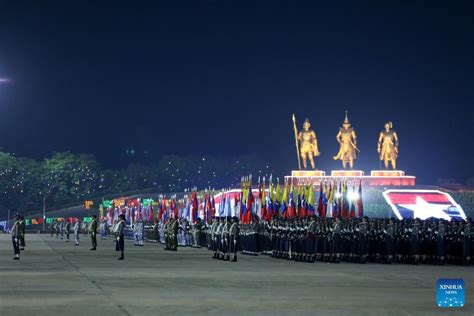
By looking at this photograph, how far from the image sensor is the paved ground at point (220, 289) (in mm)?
18797

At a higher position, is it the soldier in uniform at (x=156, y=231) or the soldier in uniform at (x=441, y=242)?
the soldier in uniform at (x=156, y=231)

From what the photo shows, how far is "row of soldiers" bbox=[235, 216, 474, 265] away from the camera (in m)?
38.4

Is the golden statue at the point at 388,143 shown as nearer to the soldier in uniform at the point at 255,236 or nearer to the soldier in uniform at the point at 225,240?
the soldier in uniform at the point at 255,236

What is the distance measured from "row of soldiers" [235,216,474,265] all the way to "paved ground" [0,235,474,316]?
2.64m

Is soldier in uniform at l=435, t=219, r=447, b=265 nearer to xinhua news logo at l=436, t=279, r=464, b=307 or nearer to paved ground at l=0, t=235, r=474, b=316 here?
paved ground at l=0, t=235, r=474, b=316

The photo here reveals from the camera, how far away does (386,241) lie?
38875mm

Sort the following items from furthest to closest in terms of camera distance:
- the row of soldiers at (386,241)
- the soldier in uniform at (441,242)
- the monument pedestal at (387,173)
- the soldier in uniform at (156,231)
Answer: the monument pedestal at (387,173), the soldier in uniform at (156,231), the row of soldiers at (386,241), the soldier in uniform at (441,242)

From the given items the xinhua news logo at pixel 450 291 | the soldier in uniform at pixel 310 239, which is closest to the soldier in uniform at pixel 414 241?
the soldier in uniform at pixel 310 239

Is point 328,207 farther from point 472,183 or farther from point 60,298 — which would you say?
point 472,183

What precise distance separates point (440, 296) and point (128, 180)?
16310 centimetres

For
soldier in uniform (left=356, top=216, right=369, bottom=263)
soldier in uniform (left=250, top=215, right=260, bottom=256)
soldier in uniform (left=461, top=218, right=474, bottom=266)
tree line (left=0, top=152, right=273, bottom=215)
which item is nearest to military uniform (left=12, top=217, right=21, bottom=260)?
soldier in uniform (left=250, top=215, right=260, bottom=256)

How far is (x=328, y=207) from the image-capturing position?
2057 inches

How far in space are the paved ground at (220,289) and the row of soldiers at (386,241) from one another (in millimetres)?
2636

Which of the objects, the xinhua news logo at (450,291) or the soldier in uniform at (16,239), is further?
the soldier in uniform at (16,239)
